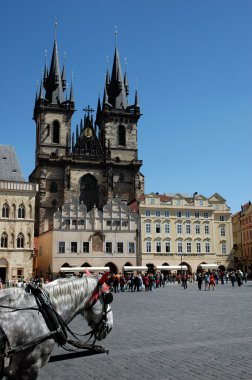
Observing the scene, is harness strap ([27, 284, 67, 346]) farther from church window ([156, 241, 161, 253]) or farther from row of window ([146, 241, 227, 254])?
church window ([156, 241, 161, 253])

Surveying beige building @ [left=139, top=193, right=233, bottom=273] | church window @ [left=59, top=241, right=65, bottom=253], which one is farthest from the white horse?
beige building @ [left=139, top=193, right=233, bottom=273]

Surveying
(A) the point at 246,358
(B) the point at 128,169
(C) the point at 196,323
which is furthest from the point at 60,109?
(A) the point at 246,358

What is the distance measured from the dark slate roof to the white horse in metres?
42.2

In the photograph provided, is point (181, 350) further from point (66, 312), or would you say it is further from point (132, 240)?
point (132, 240)

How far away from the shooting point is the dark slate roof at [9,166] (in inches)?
1811

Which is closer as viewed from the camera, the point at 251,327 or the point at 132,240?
the point at 251,327

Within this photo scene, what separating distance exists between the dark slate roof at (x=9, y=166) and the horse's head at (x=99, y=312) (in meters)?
42.2

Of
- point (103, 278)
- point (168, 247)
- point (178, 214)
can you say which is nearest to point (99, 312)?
point (103, 278)

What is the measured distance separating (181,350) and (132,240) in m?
45.6

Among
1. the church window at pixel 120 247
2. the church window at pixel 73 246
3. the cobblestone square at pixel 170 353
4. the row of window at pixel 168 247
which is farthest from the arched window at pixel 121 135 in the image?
the cobblestone square at pixel 170 353

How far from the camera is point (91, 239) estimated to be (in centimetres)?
5150

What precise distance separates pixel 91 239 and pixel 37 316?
47443mm

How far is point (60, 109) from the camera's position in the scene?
68000 mm

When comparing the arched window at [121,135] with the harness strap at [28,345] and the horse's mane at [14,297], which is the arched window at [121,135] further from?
the harness strap at [28,345]
